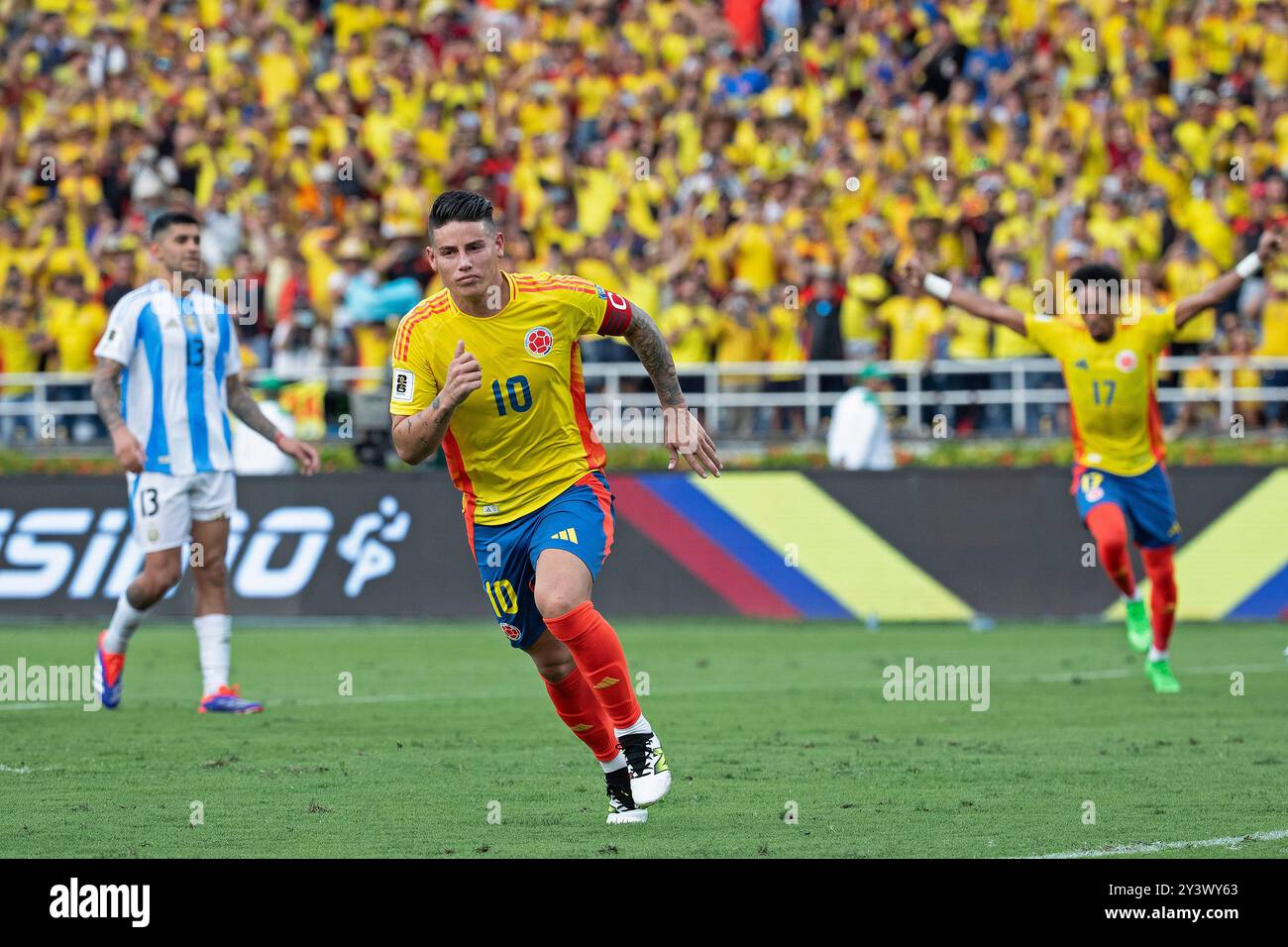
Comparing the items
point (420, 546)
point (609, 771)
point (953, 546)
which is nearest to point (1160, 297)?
point (953, 546)

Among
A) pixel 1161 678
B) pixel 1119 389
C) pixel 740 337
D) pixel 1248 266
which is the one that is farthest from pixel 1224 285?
pixel 740 337

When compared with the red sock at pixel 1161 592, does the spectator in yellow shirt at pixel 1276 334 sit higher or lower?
higher

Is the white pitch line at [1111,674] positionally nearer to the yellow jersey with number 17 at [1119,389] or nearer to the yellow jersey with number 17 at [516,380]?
the yellow jersey with number 17 at [1119,389]

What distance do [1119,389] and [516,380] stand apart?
6439 millimetres

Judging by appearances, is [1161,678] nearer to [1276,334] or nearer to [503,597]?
[503,597]

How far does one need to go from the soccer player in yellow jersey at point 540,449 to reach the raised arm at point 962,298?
16.3ft

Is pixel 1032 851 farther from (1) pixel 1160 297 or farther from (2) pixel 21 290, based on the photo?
(2) pixel 21 290

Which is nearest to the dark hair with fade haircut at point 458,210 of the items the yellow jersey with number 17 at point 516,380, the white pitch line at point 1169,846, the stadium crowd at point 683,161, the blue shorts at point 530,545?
the yellow jersey with number 17 at point 516,380

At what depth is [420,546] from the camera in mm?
18500

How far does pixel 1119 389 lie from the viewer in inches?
528

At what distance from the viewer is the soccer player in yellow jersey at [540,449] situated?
7914mm

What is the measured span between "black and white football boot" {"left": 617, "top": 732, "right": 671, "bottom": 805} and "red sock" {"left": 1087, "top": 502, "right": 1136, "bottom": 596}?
19.3ft

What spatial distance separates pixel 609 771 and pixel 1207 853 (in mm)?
2419

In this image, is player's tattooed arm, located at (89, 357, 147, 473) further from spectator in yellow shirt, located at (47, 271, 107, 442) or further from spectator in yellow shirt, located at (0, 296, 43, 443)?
spectator in yellow shirt, located at (0, 296, 43, 443)
